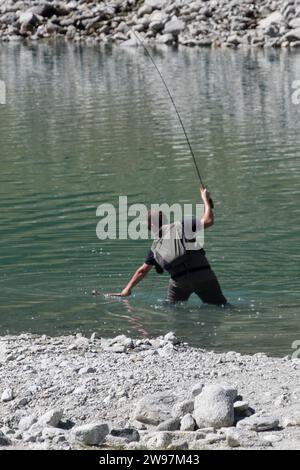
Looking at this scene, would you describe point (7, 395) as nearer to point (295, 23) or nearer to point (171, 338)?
point (171, 338)

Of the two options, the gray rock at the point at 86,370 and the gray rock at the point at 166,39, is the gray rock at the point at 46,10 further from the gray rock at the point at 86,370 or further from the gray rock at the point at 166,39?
the gray rock at the point at 86,370

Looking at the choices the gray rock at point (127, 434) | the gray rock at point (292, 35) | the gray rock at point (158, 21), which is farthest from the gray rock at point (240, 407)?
the gray rock at point (158, 21)

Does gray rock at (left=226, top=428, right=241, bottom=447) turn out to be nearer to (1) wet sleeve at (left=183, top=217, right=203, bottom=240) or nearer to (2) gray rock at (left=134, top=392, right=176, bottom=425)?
(2) gray rock at (left=134, top=392, right=176, bottom=425)

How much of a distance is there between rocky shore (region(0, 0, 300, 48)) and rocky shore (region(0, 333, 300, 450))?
5555cm

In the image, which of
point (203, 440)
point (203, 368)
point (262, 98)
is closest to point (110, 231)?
point (203, 368)

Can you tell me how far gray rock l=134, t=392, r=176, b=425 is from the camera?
38.0 ft

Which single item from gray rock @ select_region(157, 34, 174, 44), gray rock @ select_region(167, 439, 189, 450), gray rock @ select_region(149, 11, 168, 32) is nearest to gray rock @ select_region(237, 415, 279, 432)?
gray rock @ select_region(167, 439, 189, 450)

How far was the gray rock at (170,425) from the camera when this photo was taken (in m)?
11.4

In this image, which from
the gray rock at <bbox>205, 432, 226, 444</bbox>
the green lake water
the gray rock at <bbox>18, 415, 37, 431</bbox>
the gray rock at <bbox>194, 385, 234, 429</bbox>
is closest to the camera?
the gray rock at <bbox>205, 432, 226, 444</bbox>

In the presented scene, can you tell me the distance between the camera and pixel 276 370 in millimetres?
13445

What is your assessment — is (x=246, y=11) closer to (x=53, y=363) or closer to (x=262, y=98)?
(x=262, y=98)

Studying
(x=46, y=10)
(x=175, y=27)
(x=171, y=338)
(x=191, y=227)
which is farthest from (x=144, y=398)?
(x=46, y=10)

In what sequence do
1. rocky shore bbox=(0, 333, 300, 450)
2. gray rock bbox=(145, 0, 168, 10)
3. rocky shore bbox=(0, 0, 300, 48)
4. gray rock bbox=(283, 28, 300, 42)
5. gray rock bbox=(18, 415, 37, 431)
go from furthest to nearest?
gray rock bbox=(145, 0, 168, 10), rocky shore bbox=(0, 0, 300, 48), gray rock bbox=(283, 28, 300, 42), gray rock bbox=(18, 415, 37, 431), rocky shore bbox=(0, 333, 300, 450)
